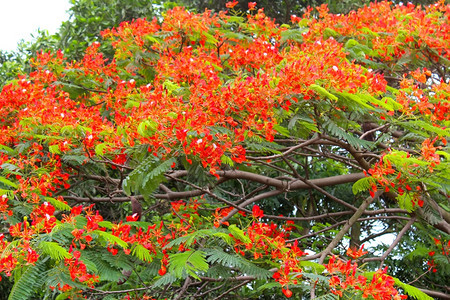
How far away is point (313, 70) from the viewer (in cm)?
386

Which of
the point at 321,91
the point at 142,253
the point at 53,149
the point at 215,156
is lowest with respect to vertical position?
the point at 142,253

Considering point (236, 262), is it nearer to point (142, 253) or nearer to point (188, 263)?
point (188, 263)

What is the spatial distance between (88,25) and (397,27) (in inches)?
173

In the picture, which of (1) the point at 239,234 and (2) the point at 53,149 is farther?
(2) the point at 53,149

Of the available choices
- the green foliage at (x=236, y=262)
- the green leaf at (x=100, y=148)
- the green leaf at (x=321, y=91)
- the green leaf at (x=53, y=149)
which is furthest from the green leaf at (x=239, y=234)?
the green leaf at (x=53, y=149)

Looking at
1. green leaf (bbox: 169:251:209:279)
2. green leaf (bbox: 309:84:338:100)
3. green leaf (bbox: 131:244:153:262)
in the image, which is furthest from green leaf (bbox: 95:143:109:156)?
green leaf (bbox: 309:84:338:100)

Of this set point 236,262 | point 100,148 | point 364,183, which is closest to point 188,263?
point 236,262

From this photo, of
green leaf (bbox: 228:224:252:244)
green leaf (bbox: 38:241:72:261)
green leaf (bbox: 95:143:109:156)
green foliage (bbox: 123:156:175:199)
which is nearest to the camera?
green leaf (bbox: 38:241:72:261)

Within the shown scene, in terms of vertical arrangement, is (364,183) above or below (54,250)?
below

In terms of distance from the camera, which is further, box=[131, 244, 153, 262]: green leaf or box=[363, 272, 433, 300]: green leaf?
box=[131, 244, 153, 262]: green leaf

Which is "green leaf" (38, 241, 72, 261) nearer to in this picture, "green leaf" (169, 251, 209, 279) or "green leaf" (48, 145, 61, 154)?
"green leaf" (169, 251, 209, 279)

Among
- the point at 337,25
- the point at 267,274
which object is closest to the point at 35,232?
the point at 267,274

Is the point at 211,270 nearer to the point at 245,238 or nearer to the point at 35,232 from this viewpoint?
the point at 245,238

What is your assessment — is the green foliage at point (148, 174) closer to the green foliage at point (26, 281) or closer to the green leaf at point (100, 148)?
the green leaf at point (100, 148)
